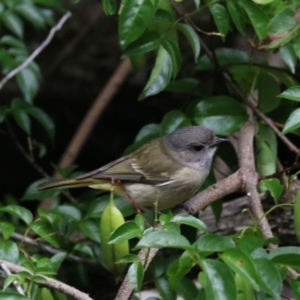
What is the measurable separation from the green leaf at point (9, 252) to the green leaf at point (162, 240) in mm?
909

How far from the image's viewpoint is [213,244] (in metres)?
1.86

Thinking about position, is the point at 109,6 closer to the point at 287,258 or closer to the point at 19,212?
the point at 19,212

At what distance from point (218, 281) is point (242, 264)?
0.27 feet

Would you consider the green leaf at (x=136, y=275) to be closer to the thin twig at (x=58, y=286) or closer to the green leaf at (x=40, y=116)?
the thin twig at (x=58, y=286)

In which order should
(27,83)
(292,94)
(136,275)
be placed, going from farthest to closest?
(27,83), (292,94), (136,275)

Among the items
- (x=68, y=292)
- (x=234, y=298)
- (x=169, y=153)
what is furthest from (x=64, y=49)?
(x=234, y=298)

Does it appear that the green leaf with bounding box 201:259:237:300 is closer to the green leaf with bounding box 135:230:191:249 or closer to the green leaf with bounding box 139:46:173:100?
the green leaf with bounding box 135:230:191:249

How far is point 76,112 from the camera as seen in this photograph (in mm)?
5293

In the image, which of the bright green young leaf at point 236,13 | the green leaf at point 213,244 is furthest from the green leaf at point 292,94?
the bright green young leaf at point 236,13

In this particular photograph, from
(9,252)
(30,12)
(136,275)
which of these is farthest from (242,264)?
(30,12)

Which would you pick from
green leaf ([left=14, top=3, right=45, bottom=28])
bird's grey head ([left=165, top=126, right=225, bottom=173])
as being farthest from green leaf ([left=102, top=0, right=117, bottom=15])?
green leaf ([left=14, top=3, right=45, bottom=28])

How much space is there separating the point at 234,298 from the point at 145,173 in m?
1.77

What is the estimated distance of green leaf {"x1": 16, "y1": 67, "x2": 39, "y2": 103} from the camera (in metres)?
3.70

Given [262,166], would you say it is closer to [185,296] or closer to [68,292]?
[185,296]
